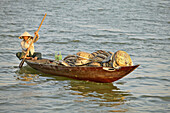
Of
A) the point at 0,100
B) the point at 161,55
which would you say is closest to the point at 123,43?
the point at 161,55

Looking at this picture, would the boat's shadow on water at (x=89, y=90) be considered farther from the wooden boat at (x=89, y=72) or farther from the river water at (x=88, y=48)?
the wooden boat at (x=89, y=72)

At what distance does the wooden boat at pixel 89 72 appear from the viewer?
974 centimetres

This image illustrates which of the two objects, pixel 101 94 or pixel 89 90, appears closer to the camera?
pixel 101 94

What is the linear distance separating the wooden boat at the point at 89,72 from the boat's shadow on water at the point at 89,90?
20cm

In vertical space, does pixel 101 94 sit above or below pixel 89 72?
below

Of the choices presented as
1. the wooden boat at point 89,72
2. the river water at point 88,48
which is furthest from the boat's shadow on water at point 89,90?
the wooden boat at point 89,72

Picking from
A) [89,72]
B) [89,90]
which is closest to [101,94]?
[89,90]

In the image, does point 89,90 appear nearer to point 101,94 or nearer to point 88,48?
point 101,94

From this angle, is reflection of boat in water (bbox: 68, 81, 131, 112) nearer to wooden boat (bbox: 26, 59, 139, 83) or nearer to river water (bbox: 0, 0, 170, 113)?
river water (bbox: 0, 0, 170, 113)

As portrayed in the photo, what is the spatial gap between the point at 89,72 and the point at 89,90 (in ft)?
1.82

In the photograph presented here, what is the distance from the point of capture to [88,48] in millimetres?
16531

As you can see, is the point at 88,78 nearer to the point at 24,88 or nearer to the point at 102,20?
the point at 24,88

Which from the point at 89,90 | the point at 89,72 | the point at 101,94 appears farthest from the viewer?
the point at 89,72

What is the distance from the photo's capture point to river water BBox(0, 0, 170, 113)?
8945 mm
